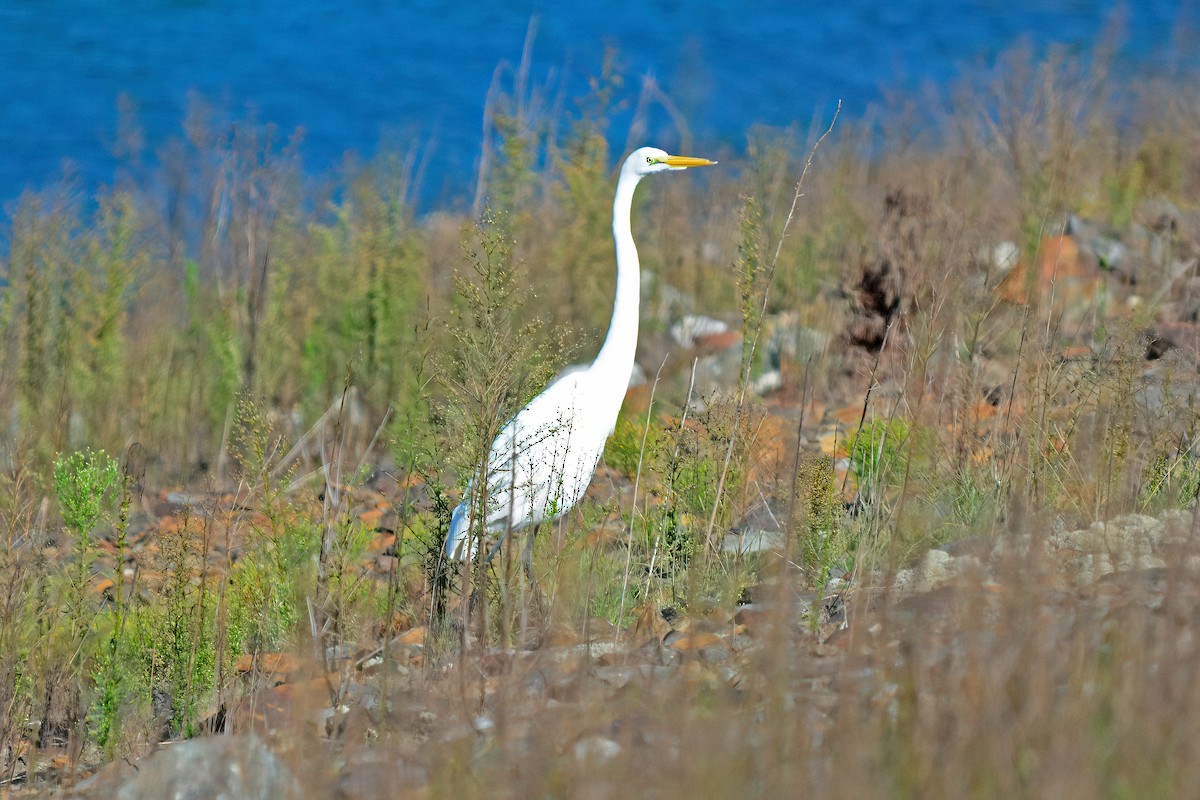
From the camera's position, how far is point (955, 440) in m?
4.01

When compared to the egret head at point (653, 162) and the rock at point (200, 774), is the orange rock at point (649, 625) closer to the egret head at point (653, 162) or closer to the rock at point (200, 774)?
the rock at point (200, 774)

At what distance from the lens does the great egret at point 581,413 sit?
13.9 feet

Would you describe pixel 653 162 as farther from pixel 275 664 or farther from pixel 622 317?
pixel 275 664

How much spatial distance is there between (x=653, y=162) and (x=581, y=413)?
1.24 metres

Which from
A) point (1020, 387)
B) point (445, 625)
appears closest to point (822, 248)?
point (1020, 387)

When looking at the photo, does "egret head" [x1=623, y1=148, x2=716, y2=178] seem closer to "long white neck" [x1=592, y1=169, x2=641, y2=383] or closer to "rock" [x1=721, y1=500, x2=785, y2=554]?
"long white neck" [x1=592, y1=169, x2=641, y2=383]

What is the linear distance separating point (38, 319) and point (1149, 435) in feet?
14.5

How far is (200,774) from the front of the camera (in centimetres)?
247

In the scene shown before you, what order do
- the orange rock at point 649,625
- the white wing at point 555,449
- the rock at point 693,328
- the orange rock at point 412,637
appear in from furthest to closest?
the rock at point 693,328
the white wing at point 555,449
the orange rock at point 412,637
the orange rock at point 649,625

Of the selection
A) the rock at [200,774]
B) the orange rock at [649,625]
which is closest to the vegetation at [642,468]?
the orange rock at [649,625]

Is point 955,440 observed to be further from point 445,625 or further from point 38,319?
point 38,319

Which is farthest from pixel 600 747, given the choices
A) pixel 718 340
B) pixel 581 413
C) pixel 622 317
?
pixel 718 340

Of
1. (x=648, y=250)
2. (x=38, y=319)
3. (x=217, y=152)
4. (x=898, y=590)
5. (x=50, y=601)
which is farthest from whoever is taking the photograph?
(x=648, y=250)

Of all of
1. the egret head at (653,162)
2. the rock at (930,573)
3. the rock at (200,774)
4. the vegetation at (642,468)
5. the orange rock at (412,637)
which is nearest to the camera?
the vegetation at (642,468)
